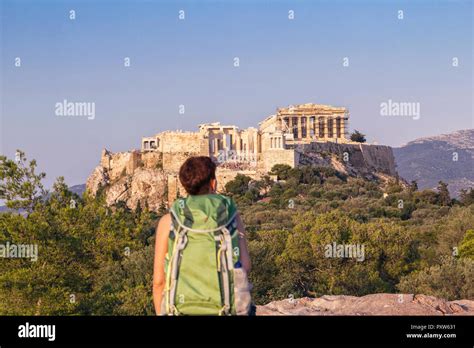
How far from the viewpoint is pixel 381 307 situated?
347 inches

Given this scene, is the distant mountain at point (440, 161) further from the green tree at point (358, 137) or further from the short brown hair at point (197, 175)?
the short brown hair at point (197, 175)

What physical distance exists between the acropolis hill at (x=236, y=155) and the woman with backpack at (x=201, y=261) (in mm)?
54527

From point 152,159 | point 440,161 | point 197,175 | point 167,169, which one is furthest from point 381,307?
point 440,161

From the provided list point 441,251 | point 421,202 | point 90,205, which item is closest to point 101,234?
point 90,205

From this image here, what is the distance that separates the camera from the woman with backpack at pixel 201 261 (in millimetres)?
4754

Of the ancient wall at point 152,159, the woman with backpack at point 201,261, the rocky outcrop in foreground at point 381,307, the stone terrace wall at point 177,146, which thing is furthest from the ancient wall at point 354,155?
the woman with backpack at point 201,261

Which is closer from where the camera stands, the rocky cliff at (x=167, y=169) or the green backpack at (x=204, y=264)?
the green backpack at (x=204, y=264)

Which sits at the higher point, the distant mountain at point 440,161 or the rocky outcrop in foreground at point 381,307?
the distant mountain at point 440,161

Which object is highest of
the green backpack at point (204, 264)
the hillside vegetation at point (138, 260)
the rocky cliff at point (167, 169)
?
the rocky cliff at point (167, 169)

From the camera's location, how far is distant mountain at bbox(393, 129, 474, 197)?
8515cm

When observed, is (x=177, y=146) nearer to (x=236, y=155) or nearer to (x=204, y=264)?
(x=236, y=155)

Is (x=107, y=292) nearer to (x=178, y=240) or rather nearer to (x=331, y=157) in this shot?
(x=178, y=240)

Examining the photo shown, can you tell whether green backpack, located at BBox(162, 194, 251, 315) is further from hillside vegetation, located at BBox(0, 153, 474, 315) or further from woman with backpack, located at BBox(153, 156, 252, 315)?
hillside vegetation, located at BBox(0, 153, 474, 315)
